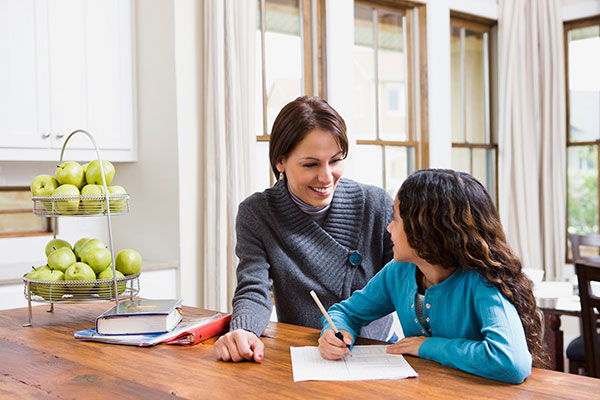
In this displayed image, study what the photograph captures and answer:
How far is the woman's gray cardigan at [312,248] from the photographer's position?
1.91 meters

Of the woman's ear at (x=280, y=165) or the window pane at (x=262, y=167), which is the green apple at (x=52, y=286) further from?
the window pane at (x=262, y=167)

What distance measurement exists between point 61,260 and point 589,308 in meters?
1.91

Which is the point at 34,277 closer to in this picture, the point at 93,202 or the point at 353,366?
the point at 93,202

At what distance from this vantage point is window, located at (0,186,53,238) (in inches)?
129

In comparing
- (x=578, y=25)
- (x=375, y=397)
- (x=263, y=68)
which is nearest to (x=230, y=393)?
(x=375, y=397)

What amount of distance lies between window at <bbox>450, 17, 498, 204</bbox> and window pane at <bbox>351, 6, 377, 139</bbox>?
89 cm

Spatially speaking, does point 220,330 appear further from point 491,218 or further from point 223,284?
point 223,284

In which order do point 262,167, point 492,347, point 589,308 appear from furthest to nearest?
point 262,167 < point 589,308 < point 492,347

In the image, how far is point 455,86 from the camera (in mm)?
4797

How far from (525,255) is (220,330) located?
367 centimetres

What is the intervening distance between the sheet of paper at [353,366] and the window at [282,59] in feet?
7.01

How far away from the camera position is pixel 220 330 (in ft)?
5.72

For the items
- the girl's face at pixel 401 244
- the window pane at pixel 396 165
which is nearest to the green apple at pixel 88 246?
the girl's face at pixel 401 244

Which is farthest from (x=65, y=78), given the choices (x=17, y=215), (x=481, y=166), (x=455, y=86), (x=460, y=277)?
(x=481, y=166)
